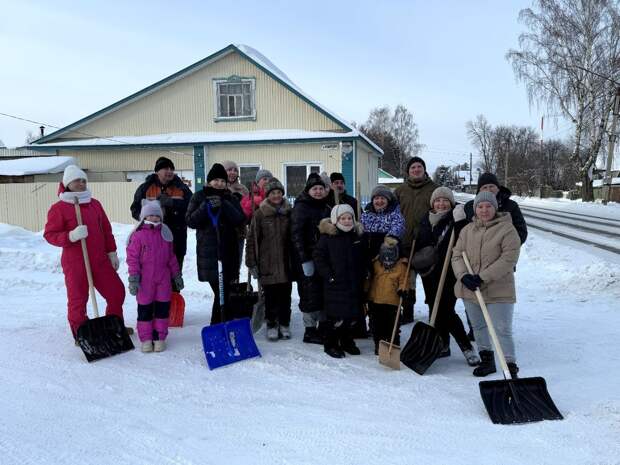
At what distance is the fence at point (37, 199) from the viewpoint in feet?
47.9

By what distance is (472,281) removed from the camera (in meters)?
3.82

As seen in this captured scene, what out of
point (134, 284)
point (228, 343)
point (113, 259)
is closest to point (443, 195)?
point (228, 343)

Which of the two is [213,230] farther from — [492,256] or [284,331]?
[492,256]

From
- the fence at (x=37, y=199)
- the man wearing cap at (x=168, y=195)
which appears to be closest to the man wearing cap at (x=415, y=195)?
the man wearing cap at (x=168, y=195)

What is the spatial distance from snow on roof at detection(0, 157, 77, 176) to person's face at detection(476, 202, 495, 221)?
14.2 m

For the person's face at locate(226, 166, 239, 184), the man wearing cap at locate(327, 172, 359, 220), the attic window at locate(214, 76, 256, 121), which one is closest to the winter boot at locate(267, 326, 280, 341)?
the man wearing cap at locate(327, 172, 359, 220)

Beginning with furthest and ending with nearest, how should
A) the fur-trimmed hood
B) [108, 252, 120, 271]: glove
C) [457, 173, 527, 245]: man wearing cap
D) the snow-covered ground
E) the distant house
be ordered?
the distant house, [108, 252, 120, 271]: glove, the fur-trimmed hood, [457, 173, 527, 245]: man wearing cap, the snow-covered ground

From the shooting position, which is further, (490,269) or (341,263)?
(341,263)

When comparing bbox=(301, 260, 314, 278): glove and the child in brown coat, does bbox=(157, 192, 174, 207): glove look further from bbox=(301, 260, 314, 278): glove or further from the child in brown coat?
the child in brown coat

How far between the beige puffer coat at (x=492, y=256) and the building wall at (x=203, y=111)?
11470 millimetres

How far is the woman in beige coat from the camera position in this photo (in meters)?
3.81

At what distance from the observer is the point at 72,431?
120 inches

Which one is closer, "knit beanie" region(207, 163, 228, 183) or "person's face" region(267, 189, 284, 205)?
"knit beanie" region(207, 163, 228, 183)

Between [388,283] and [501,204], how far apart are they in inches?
46.9
